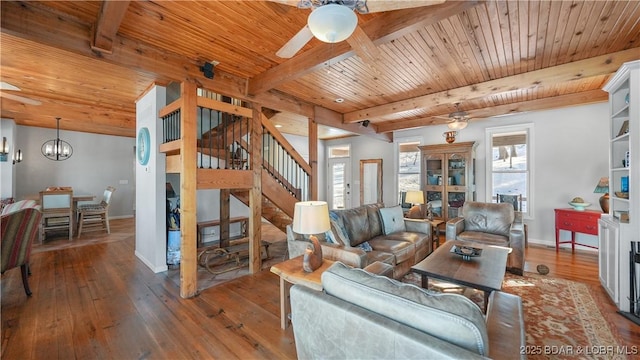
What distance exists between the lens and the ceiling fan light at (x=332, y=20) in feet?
4.72

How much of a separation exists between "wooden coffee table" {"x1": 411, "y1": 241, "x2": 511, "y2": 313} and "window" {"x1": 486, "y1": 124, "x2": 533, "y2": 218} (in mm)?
3130

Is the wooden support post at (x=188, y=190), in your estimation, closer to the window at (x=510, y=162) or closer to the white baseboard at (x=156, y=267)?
the white baseboard at (x=156, y=267)

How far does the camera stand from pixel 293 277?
2.08 meters

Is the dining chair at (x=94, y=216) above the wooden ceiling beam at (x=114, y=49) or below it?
below

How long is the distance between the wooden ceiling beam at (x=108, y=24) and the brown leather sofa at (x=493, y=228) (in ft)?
15.4

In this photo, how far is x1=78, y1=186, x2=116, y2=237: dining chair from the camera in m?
5.59

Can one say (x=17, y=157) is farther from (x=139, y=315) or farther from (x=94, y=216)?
(x=139, y=315)

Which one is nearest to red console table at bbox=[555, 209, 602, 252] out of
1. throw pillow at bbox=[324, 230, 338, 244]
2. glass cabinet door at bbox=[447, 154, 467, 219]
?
glass cabinet door at bbox=[447, 154, 467, 219]

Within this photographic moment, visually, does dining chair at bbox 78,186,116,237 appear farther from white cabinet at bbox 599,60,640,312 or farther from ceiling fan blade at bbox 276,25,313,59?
white cabinet at bbox 599,60,640,312

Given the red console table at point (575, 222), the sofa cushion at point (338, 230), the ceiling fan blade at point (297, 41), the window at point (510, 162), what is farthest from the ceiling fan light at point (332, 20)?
the window at point (510, 162)

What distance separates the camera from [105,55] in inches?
95.4

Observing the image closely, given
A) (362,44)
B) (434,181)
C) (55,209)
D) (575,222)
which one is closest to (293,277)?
(362,44)

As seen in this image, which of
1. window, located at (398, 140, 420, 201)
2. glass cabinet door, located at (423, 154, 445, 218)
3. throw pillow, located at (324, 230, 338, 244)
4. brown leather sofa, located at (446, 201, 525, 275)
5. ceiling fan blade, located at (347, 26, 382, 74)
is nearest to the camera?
ceiling fan blade, located at (347, 26, 382, 74)

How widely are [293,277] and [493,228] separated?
12.1ft
